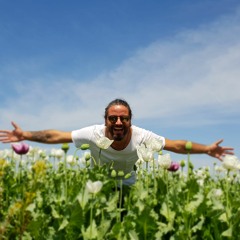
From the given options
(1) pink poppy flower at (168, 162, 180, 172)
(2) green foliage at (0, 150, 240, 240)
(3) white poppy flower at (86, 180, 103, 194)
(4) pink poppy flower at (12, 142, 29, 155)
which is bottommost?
(2) green foliage at (0, 150, 240, 240)

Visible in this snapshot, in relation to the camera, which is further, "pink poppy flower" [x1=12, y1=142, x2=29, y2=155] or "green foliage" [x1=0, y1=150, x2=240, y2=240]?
"pink poppy flower" [x1=12, y1=142, x2=29, y2=155]

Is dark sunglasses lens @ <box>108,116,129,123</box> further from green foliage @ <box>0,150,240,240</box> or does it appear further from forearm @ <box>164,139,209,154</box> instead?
green foliage @ <box>0,150,240,240</box>

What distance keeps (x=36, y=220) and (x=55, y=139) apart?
2.60 meters

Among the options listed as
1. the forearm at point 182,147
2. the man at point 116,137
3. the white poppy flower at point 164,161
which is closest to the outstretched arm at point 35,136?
the man at point 116,137

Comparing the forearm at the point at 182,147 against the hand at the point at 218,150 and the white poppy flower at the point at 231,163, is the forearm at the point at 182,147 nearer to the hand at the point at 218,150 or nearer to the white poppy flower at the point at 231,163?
the hand at the point at 218,150

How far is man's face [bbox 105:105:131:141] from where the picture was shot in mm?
5892

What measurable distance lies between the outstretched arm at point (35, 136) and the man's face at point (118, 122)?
0.68 metres

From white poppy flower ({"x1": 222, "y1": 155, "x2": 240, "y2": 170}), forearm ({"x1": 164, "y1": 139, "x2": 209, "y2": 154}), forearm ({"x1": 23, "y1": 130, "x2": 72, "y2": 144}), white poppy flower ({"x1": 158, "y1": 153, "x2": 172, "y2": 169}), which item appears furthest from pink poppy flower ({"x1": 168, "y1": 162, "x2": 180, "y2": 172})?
forearm ({"x1": 23, "y1": 130, "x2": 72, "y2": 144})

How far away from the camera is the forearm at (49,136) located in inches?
246

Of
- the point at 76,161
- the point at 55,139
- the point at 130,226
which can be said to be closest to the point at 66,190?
the point at 130,226

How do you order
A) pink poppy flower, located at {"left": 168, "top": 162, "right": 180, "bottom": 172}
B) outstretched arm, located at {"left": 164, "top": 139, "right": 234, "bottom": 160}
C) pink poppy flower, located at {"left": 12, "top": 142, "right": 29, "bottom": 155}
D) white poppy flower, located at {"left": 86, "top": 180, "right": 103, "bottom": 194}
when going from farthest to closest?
outstretched arm, located at {"left": 164, "top": 139, "right": 234, "bottom": 160}
pink poppy flower, located at {"left": 12, "top": 142, "right": 29, "bottom": 155}
pink poppy flower, located at {"left": 168, "top": 162, "right": 180, "bottom": 172}
white poppy flower, located at {"left": 86, "top": 180, "right": 103, "bottom": 194}

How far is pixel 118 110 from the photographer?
611cm

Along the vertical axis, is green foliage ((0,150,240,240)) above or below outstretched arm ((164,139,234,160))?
below

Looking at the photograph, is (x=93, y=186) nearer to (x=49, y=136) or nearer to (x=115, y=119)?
(x=115, y=119)
